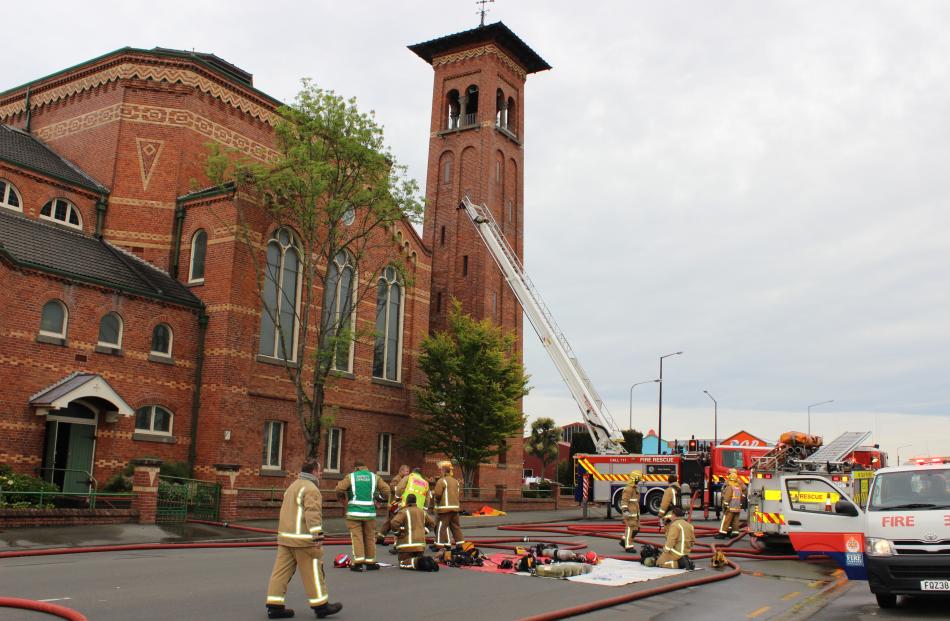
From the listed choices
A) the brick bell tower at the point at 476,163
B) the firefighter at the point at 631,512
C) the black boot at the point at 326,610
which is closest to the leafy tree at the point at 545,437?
the brick bell tower at the point at 476,163

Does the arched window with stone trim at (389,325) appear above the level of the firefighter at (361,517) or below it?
above

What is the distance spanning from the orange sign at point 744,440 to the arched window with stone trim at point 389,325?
13.7 m

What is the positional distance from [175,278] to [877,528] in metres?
23.9

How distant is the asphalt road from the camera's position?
10.2 meters

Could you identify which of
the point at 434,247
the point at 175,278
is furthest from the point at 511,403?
the point at 175,278

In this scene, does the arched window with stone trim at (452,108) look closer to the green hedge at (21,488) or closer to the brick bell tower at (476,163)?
the brick bell tower at (476,163)

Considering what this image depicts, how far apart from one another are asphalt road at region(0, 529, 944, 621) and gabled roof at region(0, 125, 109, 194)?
57.7ft

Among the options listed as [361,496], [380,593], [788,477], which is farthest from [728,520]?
[380,593]

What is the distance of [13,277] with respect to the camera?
23125 millimetres

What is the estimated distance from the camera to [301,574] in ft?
31.4

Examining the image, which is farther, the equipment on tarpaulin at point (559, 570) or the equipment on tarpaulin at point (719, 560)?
the equipment on tarpaulin at point (719, 560)

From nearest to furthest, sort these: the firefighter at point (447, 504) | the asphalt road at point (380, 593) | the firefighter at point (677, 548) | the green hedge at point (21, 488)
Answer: the asphalt road at point (380, 593) < the firefighter at point (677, 548) < the firefighter at point (447, 504) < the green hedge at point (21, 488)

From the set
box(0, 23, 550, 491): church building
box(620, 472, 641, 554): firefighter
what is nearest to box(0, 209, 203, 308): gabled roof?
box(0, 23, 550, 491): church building

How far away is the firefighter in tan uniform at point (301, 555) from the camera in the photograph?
9.54m
